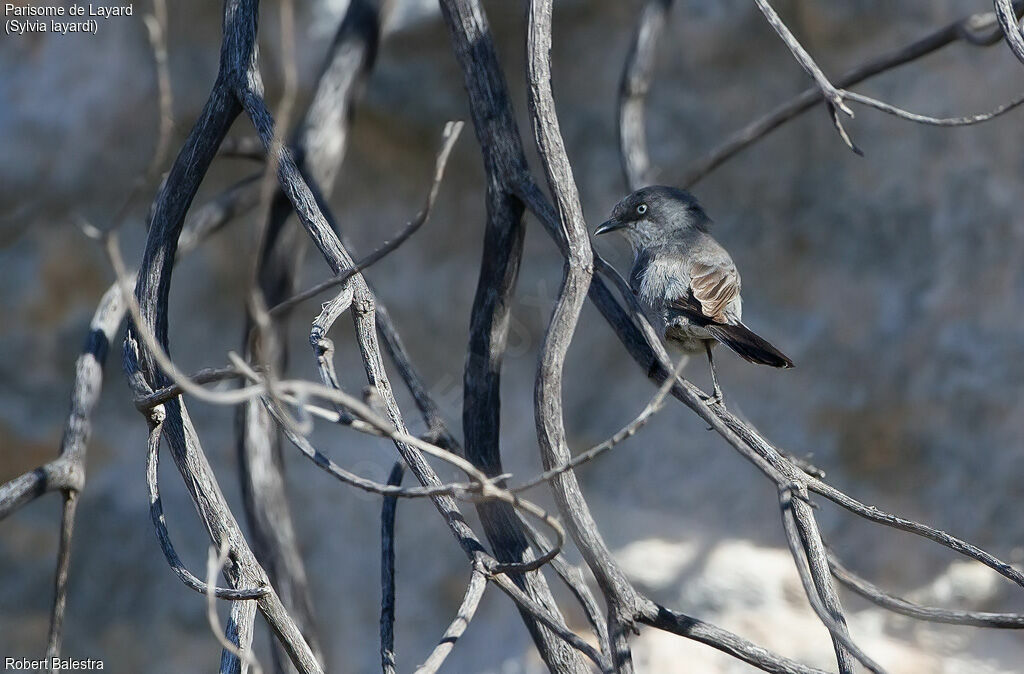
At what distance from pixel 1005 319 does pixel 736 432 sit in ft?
8.24

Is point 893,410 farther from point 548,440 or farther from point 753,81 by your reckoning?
point 548,440

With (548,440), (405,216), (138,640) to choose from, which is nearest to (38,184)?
(405,216)

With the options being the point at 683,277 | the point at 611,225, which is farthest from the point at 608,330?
the point at 683,277

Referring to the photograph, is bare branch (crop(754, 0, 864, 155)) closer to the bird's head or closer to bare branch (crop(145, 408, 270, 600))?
the bird's head

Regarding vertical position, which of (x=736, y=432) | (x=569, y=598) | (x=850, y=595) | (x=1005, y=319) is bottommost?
(x=736, y=432)

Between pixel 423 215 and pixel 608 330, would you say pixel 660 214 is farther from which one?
pixel 423 215

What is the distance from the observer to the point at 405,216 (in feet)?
16.4

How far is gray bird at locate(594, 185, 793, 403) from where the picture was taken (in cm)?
307

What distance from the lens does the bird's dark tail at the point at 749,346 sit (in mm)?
2818
